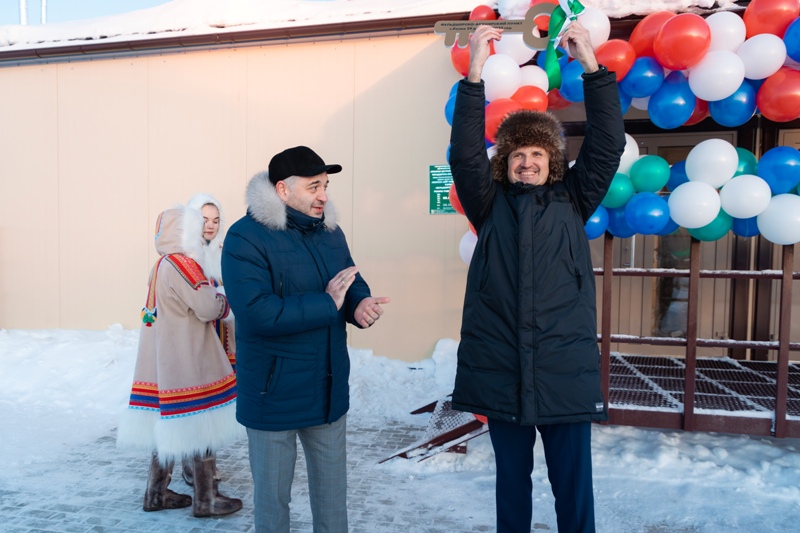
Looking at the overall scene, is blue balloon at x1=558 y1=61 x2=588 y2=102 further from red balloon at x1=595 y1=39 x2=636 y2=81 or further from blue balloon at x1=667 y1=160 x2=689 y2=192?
blue balloon at x1=667 y1=160 x2=689 y2=192

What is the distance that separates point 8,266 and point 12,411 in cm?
313

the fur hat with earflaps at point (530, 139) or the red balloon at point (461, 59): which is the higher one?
the red balloon at point (461, 59)

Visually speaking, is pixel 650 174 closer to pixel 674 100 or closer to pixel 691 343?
pixel 674 100

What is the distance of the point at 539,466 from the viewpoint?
4.01 meters

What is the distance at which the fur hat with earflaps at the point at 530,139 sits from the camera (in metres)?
2.43

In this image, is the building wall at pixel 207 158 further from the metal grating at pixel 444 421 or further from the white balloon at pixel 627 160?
the white balloon at pixel 627 160

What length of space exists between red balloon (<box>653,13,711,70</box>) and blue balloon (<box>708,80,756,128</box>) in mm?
380

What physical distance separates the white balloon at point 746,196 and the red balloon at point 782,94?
1.36ft

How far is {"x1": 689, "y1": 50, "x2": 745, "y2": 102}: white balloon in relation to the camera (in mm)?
3492

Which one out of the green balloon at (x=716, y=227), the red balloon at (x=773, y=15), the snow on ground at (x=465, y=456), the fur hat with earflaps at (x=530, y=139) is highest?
the red balloon at (x=773, y=15)

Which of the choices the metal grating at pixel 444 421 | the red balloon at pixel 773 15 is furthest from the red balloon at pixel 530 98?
the metal grating at pixel 444 421

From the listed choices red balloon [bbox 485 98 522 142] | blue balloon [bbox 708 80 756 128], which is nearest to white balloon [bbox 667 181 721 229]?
blue balloon [bbox 708 80 756 128]

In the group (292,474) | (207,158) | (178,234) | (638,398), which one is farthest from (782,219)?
(207,158)

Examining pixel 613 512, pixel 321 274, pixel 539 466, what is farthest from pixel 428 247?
pixel 321 274
